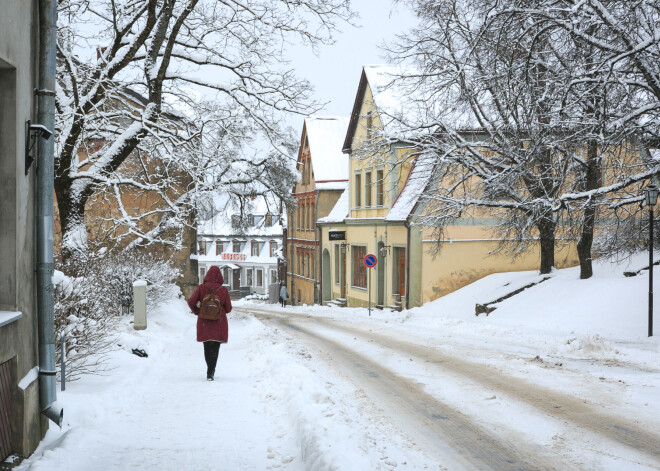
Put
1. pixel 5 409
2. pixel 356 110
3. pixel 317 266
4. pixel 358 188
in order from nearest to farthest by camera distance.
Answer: pixel 5 409 < pixel 356 110 < pixel 358 188 < pixel 317 266

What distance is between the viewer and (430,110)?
2266 cm

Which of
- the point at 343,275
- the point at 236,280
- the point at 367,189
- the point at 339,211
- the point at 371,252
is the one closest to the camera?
the point at 371,252

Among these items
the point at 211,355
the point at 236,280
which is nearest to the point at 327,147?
the point at 211,355

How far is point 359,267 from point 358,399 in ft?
93.3

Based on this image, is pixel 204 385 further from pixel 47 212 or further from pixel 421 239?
pixel 421 239

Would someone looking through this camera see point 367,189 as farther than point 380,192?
Yes

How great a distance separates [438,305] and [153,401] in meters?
18.9

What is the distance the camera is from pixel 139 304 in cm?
1546

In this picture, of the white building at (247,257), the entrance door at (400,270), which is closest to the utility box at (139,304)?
the entrance door at (400,270)

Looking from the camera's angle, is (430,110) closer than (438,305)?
Yes

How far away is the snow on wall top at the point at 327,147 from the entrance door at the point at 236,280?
131 feet

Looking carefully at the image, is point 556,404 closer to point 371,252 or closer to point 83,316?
point 83,316

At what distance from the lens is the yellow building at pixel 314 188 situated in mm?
47656

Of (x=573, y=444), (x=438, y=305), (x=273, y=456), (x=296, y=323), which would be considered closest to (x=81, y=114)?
(x=273, y=456)
